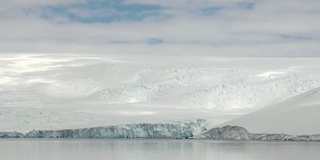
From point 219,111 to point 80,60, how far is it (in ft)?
70.5

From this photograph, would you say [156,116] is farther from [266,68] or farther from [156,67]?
[266,68]

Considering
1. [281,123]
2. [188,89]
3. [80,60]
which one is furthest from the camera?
[80,60]

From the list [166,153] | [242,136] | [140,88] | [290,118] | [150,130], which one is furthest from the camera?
[140,88]

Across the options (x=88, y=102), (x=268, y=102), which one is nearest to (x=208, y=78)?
(x=268, y=102)

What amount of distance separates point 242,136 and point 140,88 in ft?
47.3

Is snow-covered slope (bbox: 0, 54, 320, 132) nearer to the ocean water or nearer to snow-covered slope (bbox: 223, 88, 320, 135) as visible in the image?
snow-covered slope (bbox: 223, 88, 320, 135)

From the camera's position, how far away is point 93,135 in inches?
2402

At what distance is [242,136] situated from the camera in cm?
5550

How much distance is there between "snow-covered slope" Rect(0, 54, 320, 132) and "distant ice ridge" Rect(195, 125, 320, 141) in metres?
2.40

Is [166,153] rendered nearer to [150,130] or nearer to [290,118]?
[290,118]

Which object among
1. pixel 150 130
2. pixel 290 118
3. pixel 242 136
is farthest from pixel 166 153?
pixel 150 130

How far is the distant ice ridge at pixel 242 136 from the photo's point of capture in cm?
5150

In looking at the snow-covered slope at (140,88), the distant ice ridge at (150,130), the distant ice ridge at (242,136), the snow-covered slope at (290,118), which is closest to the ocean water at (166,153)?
the distant ice ridge at (242,136)

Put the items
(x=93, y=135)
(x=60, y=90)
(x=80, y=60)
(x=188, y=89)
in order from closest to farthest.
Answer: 1. (x=93, y=135)
2. (x=188, y=89)
3. (x=60, y=90)
4. (x=80, y=60)
